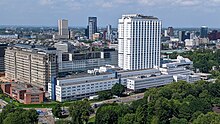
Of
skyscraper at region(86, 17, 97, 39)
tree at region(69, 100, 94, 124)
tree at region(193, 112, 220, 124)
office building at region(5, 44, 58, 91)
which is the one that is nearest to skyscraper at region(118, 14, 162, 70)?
office building at region(5, 44, 58, 91)

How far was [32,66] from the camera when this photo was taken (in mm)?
26500

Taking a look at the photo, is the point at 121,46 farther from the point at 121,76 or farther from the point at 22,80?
the point at 22,80

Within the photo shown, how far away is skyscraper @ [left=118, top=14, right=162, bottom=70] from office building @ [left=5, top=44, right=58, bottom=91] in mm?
6846

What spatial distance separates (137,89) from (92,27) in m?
54.6

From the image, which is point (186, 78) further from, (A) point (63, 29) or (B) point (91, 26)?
(B) point (91, 26)

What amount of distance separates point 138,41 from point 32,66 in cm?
992

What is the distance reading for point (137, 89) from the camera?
2553 cm

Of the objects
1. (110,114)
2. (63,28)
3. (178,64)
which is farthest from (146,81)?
(63,28)

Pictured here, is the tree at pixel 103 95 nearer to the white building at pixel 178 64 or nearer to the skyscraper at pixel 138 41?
the skyscraper at pixel 138 41

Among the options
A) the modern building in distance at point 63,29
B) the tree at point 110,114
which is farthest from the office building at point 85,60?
the modern building in distance at point 63,29

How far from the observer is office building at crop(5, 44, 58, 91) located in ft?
80.2

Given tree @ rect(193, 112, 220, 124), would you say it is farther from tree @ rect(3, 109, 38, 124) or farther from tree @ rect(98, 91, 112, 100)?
tree @ rect(98, 91, 112, 100)

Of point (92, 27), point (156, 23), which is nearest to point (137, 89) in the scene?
point (156, 23)

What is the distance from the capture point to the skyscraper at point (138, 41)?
29.1 metres
